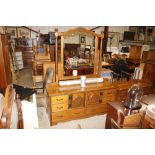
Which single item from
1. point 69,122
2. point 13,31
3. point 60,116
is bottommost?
point 69,122

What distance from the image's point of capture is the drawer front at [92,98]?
274 centimetres

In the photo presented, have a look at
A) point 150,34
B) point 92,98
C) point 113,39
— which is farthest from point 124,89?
point 113,39

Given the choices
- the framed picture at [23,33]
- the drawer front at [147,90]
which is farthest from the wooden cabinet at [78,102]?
the framed picture at [23,33]

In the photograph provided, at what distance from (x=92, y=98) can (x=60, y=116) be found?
0.66 m

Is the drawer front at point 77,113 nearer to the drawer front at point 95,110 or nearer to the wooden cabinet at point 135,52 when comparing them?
the drawer front at point 95,110

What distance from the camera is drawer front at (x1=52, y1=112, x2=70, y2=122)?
8.59 ft

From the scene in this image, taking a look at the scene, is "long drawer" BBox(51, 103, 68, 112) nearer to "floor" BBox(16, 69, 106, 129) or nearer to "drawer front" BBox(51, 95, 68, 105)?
"drawer front" BBox(51, 95, 68, 105)

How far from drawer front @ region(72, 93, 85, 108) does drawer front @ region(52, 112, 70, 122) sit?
210mm

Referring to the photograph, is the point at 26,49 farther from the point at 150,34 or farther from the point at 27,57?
the point at 150,34

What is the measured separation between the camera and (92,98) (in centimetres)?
278

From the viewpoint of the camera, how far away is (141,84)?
309 centimetres

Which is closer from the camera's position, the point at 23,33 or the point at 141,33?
the point at 141,33

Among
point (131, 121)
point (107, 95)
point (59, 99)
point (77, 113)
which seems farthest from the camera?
point (107, 95)

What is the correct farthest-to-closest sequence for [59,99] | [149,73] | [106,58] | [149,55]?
[106,58], [149,55], [149,73], [59,99]
